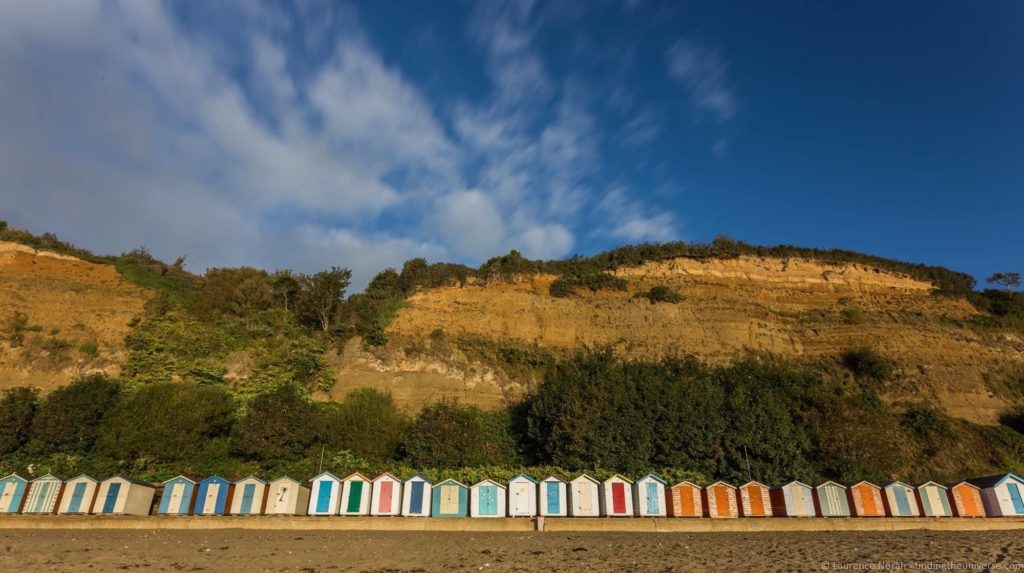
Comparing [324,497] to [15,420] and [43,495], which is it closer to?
[43,495]

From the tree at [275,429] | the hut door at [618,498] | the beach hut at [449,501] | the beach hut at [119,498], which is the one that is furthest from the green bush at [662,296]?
the beach hut at [119,498]

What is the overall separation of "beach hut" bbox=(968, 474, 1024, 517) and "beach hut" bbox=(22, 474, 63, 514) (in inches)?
1334

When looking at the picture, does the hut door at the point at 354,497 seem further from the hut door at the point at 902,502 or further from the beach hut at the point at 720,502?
the hut door at the point at 902,502

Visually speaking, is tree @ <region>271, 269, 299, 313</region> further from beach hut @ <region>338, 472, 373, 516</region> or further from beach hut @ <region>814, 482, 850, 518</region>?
beach hut @ <region>814, 482, 850, 518</region>

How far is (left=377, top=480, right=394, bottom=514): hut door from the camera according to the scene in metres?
19.9

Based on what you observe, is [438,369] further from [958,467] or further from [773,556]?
[958,467]

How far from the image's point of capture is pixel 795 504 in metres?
20.1

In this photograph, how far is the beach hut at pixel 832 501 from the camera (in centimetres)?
2000

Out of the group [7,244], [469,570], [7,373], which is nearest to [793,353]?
[469,570]

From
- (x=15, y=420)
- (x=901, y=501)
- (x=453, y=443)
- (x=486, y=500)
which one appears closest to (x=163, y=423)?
(x=15, y=420)

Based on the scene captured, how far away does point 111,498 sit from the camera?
1977cm

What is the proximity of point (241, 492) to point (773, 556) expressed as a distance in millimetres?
17654

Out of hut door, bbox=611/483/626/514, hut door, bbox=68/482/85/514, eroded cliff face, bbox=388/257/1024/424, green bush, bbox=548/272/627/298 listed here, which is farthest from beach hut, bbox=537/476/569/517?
green bush, bbox=548/272/627/298

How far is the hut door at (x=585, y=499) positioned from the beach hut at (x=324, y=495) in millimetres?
8810
